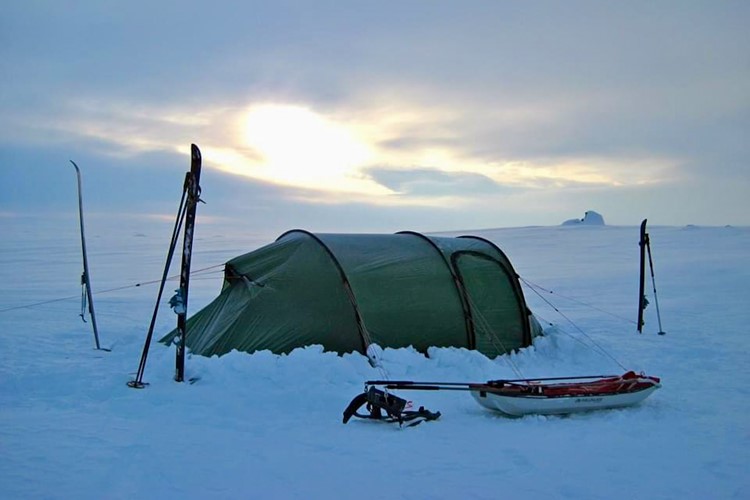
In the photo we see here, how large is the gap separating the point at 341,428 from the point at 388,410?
1.98ft

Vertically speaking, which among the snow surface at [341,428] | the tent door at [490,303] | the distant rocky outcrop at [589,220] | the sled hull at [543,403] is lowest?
the snow surface at [341,428]

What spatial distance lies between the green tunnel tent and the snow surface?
0.53 meters

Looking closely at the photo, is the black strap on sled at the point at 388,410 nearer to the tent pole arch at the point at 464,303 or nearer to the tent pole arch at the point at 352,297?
the tent pole arch at the point at 352,297

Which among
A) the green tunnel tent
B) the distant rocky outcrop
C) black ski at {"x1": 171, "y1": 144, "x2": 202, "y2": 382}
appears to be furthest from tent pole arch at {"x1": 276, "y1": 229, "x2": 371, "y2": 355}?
the distant rocky outcrop

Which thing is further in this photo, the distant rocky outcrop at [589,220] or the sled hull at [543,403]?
the distant rocky outcrop at [589,220]

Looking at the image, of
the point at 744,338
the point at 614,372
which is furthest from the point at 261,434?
the point at 744,338

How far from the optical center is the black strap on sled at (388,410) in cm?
744

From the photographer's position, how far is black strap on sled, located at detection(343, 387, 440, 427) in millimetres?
7436

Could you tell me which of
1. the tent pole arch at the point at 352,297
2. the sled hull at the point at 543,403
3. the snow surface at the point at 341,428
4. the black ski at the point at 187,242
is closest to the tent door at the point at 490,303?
the snow surface at the point at 341,428

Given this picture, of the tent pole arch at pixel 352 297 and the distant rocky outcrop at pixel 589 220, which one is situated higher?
the distant rocky outcrop at pixel 589 220

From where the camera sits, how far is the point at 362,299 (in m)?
10.9

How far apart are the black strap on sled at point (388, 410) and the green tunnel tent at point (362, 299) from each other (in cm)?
278

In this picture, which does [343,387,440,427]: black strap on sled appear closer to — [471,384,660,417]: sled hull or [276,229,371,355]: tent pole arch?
[471,384,660,417]: sled hull

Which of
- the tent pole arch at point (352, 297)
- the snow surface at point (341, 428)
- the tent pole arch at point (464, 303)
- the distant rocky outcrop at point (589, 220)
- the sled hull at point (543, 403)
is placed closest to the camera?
the snow surface at point (341, 428)
